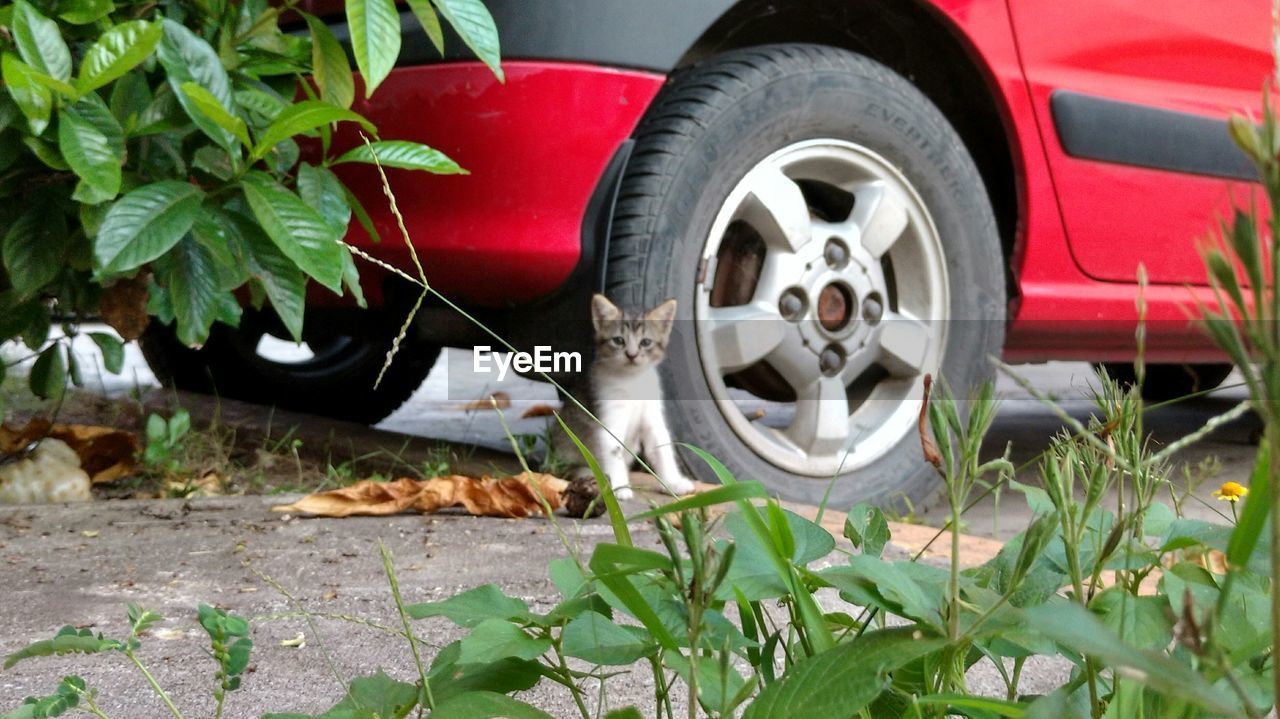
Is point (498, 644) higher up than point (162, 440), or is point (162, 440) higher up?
point (498, 644)

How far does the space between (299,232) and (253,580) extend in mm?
433

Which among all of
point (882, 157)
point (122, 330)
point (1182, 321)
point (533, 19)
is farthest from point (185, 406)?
point (1182, 321)

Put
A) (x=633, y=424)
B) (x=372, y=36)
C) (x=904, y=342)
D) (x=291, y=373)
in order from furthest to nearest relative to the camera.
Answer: (x=291, y=373) < (x=633, y=424) < (x=904, y=342) < (x=372, y=36)

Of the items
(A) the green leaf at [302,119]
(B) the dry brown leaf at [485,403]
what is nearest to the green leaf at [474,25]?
(A) the green leaf at [302,119]

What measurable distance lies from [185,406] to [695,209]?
161cm

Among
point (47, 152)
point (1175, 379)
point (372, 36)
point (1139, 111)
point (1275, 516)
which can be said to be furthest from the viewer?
point (1175, 379)

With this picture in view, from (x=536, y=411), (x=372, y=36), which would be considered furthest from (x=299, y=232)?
(x=536, y=411)

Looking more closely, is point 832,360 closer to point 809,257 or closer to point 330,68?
point 809,257

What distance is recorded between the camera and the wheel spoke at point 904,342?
2.57 m

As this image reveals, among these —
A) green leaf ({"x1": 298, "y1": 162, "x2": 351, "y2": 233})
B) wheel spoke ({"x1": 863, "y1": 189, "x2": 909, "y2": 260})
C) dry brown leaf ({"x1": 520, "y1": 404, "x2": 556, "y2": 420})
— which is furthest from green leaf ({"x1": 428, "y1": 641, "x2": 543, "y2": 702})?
dry brown leaf ({"x1": 520, "y1": 404, "x2": 556, "y2": 420})

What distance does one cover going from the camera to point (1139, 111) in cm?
282

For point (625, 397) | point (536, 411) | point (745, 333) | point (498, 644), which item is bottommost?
point (536, 411)

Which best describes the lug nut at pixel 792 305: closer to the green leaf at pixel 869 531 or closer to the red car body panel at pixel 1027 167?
the red car body panel at pixel 1027 167

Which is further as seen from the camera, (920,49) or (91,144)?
(920,49)
